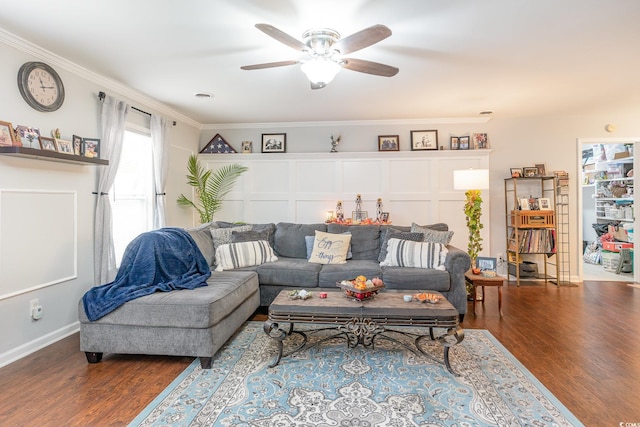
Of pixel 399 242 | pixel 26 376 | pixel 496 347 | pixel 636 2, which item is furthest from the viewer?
pixel 399 242

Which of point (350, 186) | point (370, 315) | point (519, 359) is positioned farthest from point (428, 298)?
point (350, 186)

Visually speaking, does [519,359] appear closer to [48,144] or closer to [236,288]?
[236,288]

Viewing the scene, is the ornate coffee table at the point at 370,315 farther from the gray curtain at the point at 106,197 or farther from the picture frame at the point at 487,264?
the gray curtain at the point at 106,197

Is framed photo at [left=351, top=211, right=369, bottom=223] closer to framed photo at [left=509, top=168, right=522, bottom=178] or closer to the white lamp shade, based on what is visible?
the white lamp shade

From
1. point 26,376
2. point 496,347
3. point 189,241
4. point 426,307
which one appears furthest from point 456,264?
point 26,376

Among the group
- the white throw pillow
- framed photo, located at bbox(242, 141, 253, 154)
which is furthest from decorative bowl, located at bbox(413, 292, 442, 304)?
framed photo, located at bbox(242, 141, 253, 154)

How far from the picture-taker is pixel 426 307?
2400mm

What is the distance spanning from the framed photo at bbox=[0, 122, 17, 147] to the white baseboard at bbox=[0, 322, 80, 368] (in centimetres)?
156

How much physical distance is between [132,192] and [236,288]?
6.98ft

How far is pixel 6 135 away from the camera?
2.47 m

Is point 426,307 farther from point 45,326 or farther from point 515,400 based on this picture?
point 45,326

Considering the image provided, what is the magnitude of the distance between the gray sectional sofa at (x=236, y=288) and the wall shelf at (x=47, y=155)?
3.81ft

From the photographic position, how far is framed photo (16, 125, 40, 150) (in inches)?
102

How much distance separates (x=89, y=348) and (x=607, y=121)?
6917 millimetres
